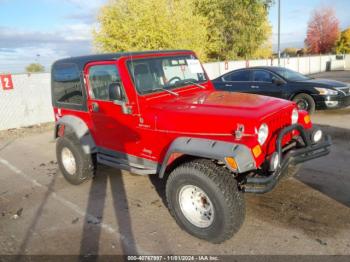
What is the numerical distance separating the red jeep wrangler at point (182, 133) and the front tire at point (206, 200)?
11 millimetres

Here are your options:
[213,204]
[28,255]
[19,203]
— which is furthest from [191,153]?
[19,203]

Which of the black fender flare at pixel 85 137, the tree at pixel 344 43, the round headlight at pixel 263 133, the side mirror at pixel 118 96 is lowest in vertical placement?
the black fender flare at pixel 85 137

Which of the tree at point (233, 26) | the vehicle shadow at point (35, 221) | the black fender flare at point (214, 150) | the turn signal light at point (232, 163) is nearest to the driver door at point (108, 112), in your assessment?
the black fender flare at point (214, 150)

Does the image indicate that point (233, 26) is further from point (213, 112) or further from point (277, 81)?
point (213, 112)

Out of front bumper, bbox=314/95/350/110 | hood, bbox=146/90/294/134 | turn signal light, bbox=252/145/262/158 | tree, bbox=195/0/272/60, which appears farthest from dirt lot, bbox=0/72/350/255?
tree, bbox=195/0/272/60

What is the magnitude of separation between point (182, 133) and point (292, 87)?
6808 millimetres

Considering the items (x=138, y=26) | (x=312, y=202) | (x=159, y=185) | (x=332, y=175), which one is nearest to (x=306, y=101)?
(x=332, y=175)

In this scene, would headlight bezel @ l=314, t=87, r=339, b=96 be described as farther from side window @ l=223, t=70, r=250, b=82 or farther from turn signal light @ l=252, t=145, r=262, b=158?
turn signal light @ l=252, t=145, r=262, b=158

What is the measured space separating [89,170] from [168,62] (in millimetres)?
2170

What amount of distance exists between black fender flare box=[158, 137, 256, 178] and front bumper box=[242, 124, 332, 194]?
200 millimetres

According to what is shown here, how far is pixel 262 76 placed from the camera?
10031 millimetres

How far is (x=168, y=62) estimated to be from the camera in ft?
15.7

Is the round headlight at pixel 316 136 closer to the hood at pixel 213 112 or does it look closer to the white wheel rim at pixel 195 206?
the hood at pixel 213 112

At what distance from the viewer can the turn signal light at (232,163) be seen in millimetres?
3234
